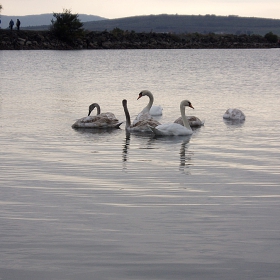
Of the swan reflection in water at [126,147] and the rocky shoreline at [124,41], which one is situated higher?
the swan reflection in water at [126,147]

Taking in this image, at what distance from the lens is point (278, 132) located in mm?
15500

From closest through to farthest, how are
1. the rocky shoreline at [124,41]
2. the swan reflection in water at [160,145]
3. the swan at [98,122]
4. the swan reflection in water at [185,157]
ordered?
the swan reflection in water at [185,157], the swan reflection in water at [160,145], the swan at [98,122], the rocky shoreline at [124,41]

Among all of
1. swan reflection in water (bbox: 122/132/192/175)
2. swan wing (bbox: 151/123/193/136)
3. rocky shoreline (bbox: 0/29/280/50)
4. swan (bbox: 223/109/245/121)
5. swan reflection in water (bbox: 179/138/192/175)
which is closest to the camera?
swan reflection in water (bbox: 179/138/192/175)

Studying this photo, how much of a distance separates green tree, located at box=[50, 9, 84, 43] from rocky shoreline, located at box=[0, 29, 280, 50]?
2.47 feet

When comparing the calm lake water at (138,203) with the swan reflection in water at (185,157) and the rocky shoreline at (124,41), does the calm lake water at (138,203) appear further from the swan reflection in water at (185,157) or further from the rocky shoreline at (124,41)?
the rocky shoreline at (124,41)

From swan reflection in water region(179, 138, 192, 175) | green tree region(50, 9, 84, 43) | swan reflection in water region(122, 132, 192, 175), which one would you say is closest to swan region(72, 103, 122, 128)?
swan reflection in water region(122, 132, 192, 175)

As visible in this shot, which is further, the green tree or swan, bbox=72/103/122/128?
the green tree

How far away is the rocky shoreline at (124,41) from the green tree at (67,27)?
754mm

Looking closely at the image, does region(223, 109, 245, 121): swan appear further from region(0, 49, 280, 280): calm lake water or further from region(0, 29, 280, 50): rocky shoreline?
region(0, 29, 280, 50): rocky shoreline

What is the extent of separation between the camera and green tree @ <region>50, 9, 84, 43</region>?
288 ft

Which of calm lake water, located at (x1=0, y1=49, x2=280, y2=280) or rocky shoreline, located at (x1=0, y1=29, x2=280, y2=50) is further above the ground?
calm lake water, located at (x1=0, y1=49, x2=280, y2=280)

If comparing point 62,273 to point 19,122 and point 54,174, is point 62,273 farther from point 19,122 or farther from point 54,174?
point 19,122

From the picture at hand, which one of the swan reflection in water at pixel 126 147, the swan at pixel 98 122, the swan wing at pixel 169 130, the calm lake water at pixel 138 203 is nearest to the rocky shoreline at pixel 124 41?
the swan at pixel 98 122

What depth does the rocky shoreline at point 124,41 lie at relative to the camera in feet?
281
